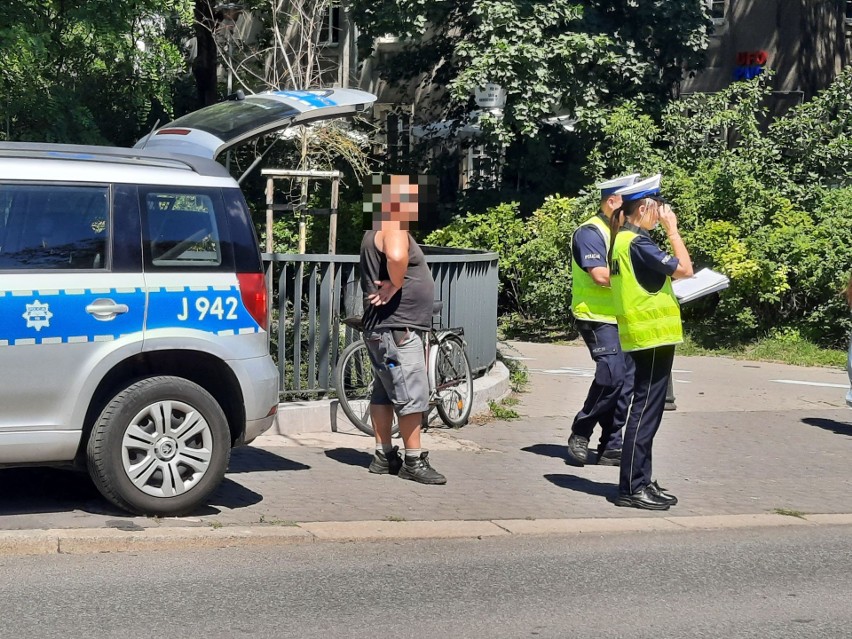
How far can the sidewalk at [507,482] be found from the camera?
6926mm

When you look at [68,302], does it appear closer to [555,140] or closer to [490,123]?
[490,123]

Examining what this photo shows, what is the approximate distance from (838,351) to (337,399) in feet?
29.0

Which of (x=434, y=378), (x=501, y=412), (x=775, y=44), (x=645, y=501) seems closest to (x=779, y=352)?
(x=501, y=412)

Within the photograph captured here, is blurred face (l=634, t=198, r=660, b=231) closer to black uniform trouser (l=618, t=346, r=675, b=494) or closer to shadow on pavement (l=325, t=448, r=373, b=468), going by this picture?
black uniform trouser (l=618, t=346, r=675, b=494)

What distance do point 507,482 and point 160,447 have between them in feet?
8.19

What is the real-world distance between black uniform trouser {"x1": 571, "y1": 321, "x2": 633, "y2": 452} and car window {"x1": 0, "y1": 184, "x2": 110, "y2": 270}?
352 centimetres

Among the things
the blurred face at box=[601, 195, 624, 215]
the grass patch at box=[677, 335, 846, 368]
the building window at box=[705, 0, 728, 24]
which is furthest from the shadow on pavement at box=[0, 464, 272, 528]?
the building window at box=[705, 0, 728, 24]

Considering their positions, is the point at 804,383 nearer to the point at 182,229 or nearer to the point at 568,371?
the point at 568,371

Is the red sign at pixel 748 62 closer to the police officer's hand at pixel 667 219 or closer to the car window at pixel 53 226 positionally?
the police officer's hand at pixel 667 219

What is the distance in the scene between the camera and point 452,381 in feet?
33.0

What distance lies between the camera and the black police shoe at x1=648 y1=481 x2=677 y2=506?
756 cm

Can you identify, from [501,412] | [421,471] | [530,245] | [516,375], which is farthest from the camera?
[530,245]

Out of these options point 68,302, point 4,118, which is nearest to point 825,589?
point 68,302

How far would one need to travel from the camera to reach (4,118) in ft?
44.5
